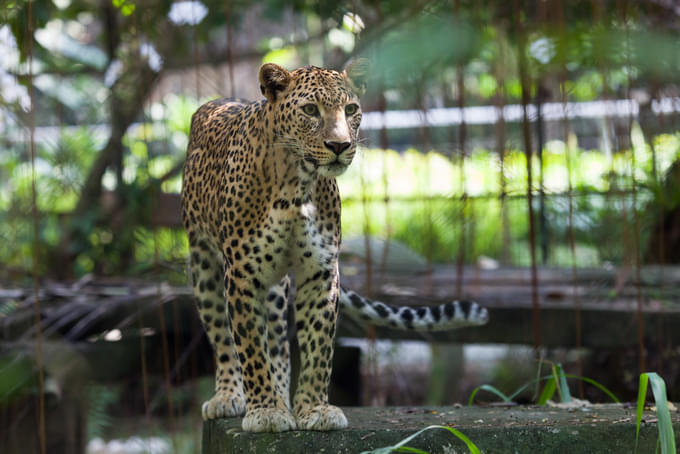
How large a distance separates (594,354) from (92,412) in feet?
15.3

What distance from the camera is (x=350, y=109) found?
2.92m

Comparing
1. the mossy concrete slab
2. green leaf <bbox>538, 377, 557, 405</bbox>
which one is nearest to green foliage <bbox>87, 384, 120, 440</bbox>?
the mossy concrete slab

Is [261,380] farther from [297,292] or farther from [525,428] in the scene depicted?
[525,428]

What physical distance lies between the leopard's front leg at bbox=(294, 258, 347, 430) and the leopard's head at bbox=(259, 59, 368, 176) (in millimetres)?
494

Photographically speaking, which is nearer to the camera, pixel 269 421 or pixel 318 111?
pixel 318 111

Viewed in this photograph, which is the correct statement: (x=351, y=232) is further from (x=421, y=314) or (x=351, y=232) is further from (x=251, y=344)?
(x=251, y=344)

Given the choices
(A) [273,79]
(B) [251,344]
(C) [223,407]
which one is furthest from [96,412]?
(A) [273,79]

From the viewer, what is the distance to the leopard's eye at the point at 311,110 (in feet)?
9.38

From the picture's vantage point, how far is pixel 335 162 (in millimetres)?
2768

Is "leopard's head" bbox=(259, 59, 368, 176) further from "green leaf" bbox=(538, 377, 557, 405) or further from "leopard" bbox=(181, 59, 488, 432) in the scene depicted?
"green leaf" bbox=(538, 377, 557, 405)

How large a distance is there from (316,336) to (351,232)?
7.74 m

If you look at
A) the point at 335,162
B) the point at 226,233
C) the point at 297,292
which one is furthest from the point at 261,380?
the point at 335,162

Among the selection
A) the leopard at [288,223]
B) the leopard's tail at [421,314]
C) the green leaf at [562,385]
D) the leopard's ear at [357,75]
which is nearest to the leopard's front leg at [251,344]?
the leopard at [288,223]

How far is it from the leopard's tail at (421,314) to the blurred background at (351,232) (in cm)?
72
